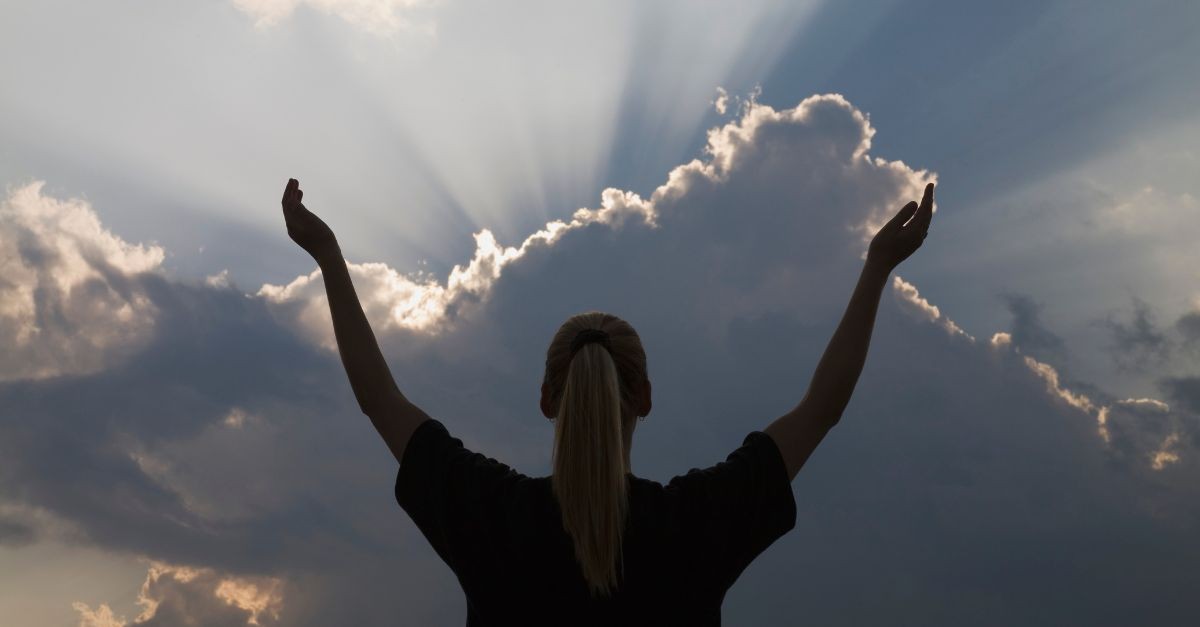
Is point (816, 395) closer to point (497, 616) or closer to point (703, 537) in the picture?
point (703, 537)

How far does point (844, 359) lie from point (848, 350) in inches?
2.8

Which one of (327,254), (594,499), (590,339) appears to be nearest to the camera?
(594,499)

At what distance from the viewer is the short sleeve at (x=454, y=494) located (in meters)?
4.86

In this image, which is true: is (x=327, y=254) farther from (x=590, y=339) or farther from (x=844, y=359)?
(x=844, y=359)

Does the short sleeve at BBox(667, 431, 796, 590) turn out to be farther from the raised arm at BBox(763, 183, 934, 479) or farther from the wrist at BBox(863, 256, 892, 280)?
the wrist at BBox(863, 256, 892, 280)

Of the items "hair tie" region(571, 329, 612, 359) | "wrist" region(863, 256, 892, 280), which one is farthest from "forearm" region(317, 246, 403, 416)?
"wrist" region(863, 256, 892, 280)

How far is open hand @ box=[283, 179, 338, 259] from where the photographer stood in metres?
5.92

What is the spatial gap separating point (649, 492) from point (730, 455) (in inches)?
21.8

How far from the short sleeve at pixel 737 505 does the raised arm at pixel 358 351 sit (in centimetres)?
161

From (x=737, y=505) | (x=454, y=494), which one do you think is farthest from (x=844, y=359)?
(x=454, y=494)

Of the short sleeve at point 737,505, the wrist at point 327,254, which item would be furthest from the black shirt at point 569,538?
the wrist at point 327,254

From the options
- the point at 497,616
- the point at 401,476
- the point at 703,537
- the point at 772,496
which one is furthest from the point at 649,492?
the point at 401,476

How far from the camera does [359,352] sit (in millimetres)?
5434

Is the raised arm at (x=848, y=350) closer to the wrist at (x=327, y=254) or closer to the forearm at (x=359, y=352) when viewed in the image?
the forearm at (x=359, y=352)
